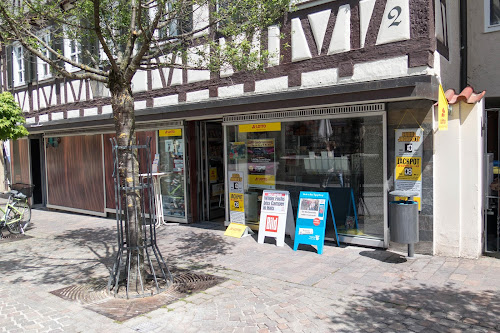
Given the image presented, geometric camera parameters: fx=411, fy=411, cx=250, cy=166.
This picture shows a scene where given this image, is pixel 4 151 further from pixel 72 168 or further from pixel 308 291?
pixel 308 291

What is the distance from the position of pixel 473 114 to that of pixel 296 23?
10.9 ft

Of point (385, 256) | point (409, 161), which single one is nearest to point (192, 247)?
point (385, 256)

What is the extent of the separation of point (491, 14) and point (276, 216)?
18.9ft

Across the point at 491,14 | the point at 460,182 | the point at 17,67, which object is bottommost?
the point at 460,182

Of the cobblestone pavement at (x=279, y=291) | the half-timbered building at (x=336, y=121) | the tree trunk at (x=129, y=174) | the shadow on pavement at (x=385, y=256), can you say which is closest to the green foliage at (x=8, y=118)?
the half-timbered building at (x=336, y=121)

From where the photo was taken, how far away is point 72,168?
12734 mm

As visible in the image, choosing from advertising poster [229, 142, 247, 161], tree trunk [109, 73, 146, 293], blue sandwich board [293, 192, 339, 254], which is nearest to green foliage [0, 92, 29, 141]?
advertising poster [229, 142, 247, 161]

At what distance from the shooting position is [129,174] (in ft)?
17.3

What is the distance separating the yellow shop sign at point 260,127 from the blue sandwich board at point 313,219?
153cm

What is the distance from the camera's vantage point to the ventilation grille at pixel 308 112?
6.84m

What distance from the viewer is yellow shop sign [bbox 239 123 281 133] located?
8.12 meters

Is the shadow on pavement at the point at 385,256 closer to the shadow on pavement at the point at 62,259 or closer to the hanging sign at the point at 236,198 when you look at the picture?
the hanging sign at the point at 236,198

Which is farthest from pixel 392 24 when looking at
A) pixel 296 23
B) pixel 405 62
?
pixel 296 23

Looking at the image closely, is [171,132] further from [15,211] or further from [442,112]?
[442,112]
